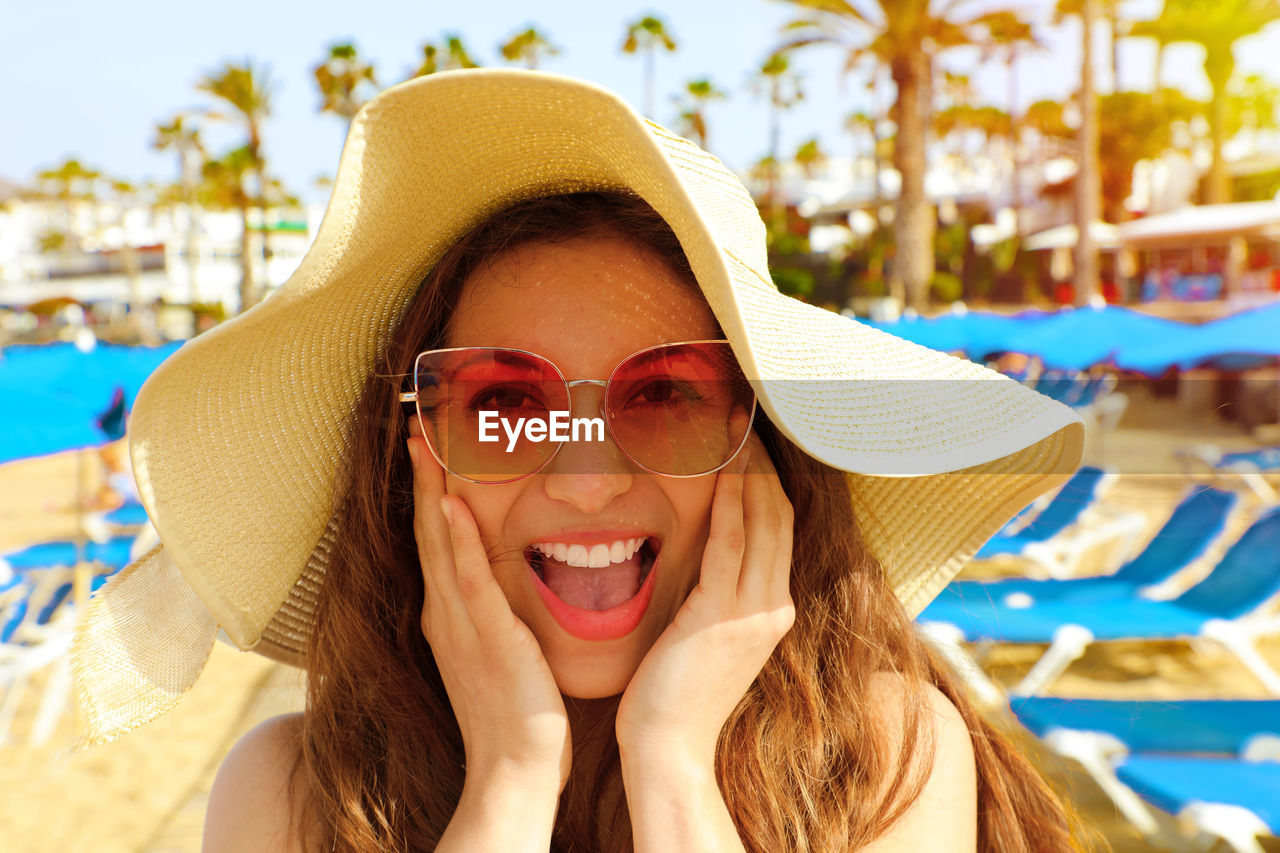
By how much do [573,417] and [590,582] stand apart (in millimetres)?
253

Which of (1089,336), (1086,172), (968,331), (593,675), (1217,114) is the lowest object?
A: (968,331)

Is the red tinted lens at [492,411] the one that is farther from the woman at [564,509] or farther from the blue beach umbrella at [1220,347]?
the blue beach umbrella at [1220,347]

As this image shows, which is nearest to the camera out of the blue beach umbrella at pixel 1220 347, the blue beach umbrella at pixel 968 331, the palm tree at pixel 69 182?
the blue beach umbrella at pixel 1220 347

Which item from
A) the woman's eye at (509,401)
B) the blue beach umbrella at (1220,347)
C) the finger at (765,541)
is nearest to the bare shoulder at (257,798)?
the woman's eye at (509,401)

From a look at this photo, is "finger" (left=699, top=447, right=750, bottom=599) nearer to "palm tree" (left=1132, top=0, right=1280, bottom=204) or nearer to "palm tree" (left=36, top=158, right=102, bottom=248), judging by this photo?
"palm tree" (left=1132, top=0, right=1280, bottom=204)

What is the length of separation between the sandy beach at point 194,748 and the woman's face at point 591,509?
84.3 inches

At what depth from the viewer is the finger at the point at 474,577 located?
3.99 ft

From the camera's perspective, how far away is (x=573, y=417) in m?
1.26

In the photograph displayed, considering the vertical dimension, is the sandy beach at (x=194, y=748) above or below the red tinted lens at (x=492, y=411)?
below

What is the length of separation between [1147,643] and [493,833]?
6221mm

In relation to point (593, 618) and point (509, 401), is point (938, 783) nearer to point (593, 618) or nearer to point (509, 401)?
point (593, 618)

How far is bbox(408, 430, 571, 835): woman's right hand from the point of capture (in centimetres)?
115

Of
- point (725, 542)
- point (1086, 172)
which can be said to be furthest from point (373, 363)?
point (1086, 172)

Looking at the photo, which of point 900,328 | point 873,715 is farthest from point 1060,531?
point 873,715
